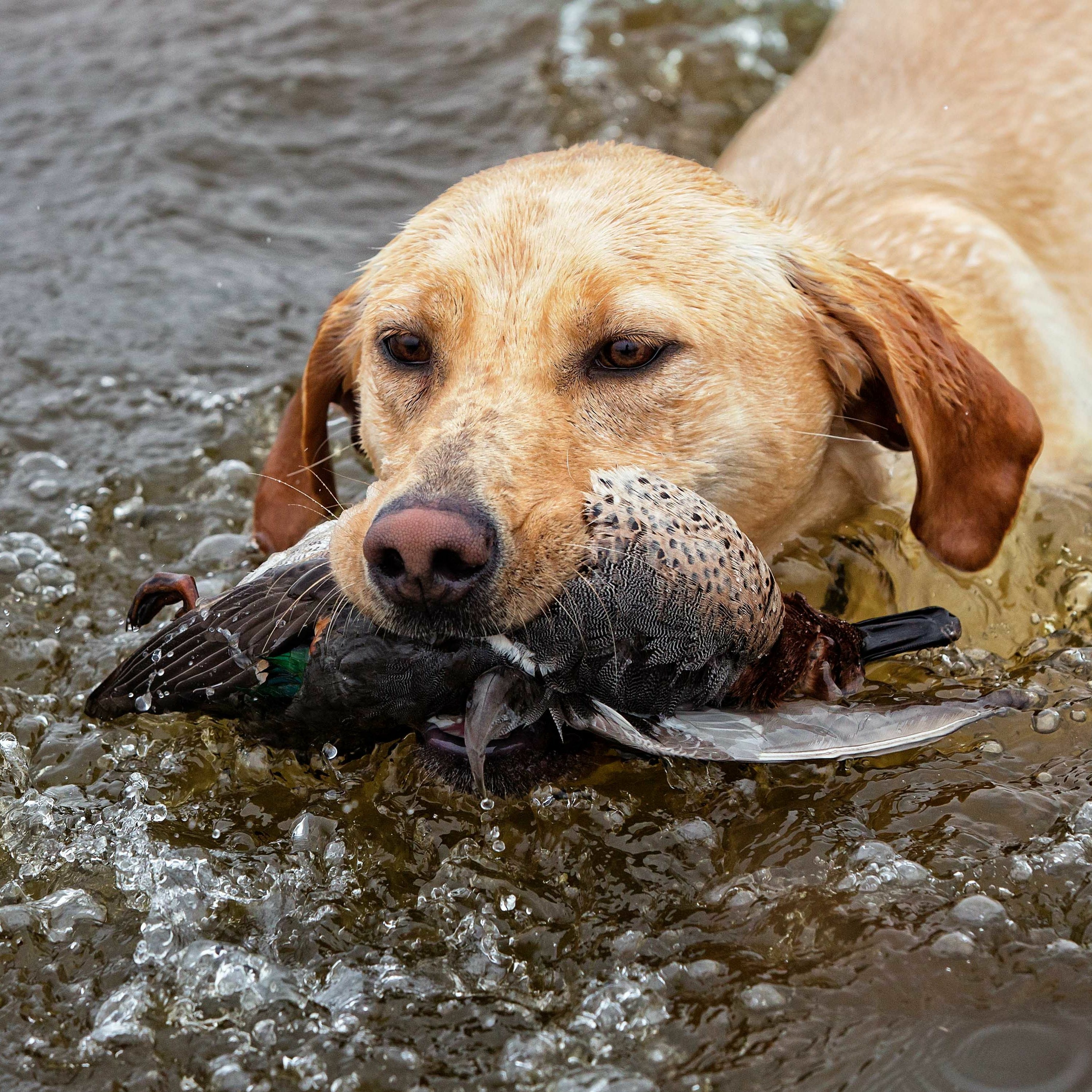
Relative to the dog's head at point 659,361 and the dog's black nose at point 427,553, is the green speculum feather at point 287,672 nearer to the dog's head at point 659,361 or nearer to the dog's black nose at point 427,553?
the dog's head at point 659,361

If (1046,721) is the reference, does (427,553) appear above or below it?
above

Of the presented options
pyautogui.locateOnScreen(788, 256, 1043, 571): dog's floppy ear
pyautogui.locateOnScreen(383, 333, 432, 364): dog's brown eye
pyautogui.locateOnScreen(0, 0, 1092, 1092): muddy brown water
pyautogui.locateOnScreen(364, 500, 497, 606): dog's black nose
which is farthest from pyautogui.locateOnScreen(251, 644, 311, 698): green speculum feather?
pyautogui.locateOnScreen(788, 256, 1043, 571): dog's floppy ear

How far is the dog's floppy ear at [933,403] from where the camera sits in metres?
3.32

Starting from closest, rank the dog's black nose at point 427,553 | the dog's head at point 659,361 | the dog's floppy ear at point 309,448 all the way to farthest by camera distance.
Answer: the dog's black nose at point 427,553
the dog's head at point 659,361
the dog's floppy ear at point 309,448

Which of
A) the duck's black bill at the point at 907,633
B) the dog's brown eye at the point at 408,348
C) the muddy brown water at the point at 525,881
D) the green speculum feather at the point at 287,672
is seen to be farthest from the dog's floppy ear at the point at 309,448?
the duck's black bill at the point at 907,633

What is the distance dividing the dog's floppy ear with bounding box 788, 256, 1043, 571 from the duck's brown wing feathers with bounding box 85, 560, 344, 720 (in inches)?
53.3

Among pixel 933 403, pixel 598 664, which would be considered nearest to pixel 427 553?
pixel 598 664

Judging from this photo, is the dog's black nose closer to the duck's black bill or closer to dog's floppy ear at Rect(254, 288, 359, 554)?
the duck's black bill

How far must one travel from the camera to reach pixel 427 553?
248 centimetres

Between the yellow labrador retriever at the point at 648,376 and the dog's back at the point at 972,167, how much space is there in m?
0.02

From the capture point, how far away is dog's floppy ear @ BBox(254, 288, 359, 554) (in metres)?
3.81

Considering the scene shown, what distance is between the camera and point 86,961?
9.63 ft

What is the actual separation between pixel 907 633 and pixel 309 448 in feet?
5.85

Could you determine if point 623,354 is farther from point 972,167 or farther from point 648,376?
point 972,167
